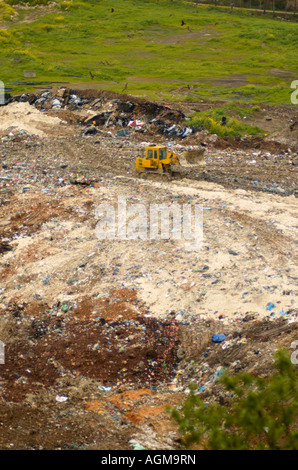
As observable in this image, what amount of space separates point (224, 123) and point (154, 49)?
79.3 ft

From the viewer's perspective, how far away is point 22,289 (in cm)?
1158

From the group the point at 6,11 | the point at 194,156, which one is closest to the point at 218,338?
the point at 194,156

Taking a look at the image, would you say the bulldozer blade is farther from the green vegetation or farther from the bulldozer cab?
the green vegetation

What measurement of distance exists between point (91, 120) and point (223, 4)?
52.8 meters

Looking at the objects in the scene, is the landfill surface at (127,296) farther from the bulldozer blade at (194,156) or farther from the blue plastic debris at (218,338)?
the bulldozer blade at (194,156)

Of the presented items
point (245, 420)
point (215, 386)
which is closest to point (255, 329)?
point (215, 386)

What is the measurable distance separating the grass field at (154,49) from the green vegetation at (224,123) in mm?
2957

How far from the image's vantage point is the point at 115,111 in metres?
25.2

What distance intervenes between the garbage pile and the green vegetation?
3.04ft

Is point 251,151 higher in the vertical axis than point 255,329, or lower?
lower

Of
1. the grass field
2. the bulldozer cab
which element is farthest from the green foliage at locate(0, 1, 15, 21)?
the bulldozer cab

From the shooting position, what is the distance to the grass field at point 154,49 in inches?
1294
